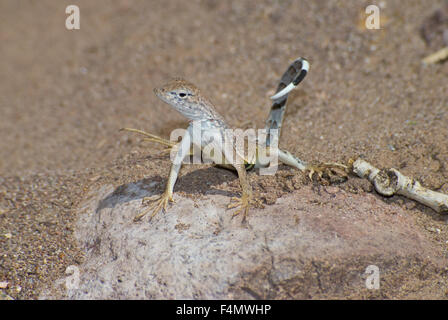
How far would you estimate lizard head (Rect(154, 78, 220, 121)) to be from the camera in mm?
3912

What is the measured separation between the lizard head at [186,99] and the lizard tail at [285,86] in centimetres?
72

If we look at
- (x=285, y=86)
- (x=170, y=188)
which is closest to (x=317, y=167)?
(x=285, y=86)

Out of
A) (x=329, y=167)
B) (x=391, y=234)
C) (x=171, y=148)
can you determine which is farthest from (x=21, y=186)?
(x=391, y=234)

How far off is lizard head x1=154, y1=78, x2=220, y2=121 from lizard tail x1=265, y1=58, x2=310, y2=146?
0.72 meters

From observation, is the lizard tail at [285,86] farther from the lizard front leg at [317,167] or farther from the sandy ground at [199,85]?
the sandy ground at [199,85]

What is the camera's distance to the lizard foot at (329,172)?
4426 millimetres

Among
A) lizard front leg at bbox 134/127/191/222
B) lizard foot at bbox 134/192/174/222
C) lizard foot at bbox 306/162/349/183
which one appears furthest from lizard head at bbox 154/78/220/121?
lizard foot at bbox 306/162/349/183

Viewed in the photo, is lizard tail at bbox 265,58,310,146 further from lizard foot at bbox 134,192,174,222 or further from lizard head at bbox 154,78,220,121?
lizard foot at bbox 134,192,174,222

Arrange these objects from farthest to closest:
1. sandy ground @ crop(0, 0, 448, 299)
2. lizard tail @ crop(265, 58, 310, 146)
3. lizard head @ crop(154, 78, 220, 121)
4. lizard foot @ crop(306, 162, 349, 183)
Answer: sandy ground @ crop(0, 0, 448, 299), lizard foot @ crop(306, 162, 349, 183), lizard tail @ crop(265, 58, 310, 146), lizard head @ crop(154, 78, 220, 121)

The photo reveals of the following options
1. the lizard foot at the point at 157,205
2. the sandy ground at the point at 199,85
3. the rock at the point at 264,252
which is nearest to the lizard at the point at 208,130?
the lizard foot at the point at 157,205

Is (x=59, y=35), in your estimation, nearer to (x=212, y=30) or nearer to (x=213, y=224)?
(x=212, y=30)

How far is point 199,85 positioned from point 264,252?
4.07m

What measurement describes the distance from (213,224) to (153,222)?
584 mm

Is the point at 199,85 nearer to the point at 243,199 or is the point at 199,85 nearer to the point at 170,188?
the point at 170,188
